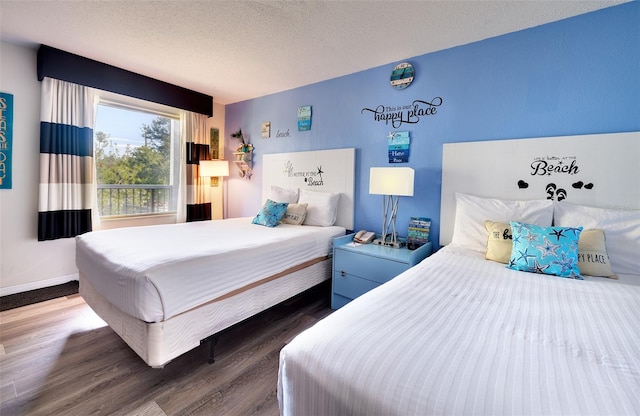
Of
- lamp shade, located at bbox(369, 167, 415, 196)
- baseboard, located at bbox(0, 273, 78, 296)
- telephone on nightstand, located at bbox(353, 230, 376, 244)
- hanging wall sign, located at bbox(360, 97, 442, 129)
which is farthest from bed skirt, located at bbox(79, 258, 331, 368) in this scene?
hanging wall sign, located at bbox(360, 97, 442, 129)

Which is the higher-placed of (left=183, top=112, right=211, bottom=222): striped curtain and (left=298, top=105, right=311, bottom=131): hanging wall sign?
(left=298, top=105, right=311, bottom=131): hanging wall sign

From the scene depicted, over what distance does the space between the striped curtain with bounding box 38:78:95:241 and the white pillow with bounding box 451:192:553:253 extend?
3770 millimetres

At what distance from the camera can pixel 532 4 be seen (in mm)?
1851

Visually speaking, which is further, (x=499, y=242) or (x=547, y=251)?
(x=499, y=242)

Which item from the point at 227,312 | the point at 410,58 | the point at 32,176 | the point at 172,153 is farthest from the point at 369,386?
the point at 172,153

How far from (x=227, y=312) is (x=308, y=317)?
2.62ft

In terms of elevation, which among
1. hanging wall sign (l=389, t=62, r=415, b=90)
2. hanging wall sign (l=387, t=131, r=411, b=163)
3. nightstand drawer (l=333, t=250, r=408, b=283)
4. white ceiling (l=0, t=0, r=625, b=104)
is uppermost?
white ceiling (l=0, t=0, r=625, b=104)

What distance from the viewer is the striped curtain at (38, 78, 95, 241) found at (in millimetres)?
2725

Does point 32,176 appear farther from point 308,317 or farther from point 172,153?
point 308,317

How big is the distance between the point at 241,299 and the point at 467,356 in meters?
1.49

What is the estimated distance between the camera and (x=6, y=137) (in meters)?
2.60

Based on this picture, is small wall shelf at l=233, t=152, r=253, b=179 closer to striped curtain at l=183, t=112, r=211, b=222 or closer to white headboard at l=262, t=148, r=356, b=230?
white headboard at l=262, t=148, r=356, b=230

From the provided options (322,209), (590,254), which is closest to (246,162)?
(322,209)

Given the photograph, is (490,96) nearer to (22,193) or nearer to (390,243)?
(390,243)
